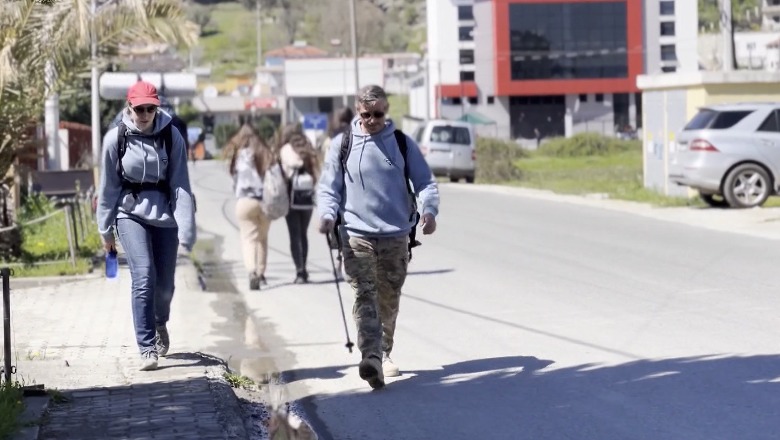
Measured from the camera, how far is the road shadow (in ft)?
23.7

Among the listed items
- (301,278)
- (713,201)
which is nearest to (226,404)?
(301,278)

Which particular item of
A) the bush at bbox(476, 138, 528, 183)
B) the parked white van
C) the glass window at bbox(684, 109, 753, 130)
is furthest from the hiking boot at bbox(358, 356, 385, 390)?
the bush at bbox(476, 138, 528, 183)

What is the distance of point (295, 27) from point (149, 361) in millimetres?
163644

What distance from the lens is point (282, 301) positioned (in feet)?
45.4

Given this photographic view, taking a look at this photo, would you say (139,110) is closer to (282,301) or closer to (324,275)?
(282,301)

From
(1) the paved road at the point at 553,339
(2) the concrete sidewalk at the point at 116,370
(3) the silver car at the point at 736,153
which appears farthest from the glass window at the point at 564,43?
(2) the concrete sidewalk at the point at 116,370

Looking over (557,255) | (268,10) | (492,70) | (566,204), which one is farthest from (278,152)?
(268,10)

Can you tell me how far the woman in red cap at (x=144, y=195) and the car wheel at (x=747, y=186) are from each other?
15010 millimetres

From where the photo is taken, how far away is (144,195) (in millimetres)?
8828

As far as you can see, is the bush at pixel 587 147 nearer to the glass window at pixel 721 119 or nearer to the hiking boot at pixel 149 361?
the glass window at pixel 721 119

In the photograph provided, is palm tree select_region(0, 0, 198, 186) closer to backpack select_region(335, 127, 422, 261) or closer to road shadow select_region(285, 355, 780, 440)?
backpack select_region(335, 127, 422, 261)

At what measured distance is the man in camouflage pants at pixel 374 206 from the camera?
860 cm

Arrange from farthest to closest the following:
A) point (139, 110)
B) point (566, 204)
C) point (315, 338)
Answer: point (566, 204) → point (315, 338) → point (139, 110)

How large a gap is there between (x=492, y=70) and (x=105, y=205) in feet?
274
